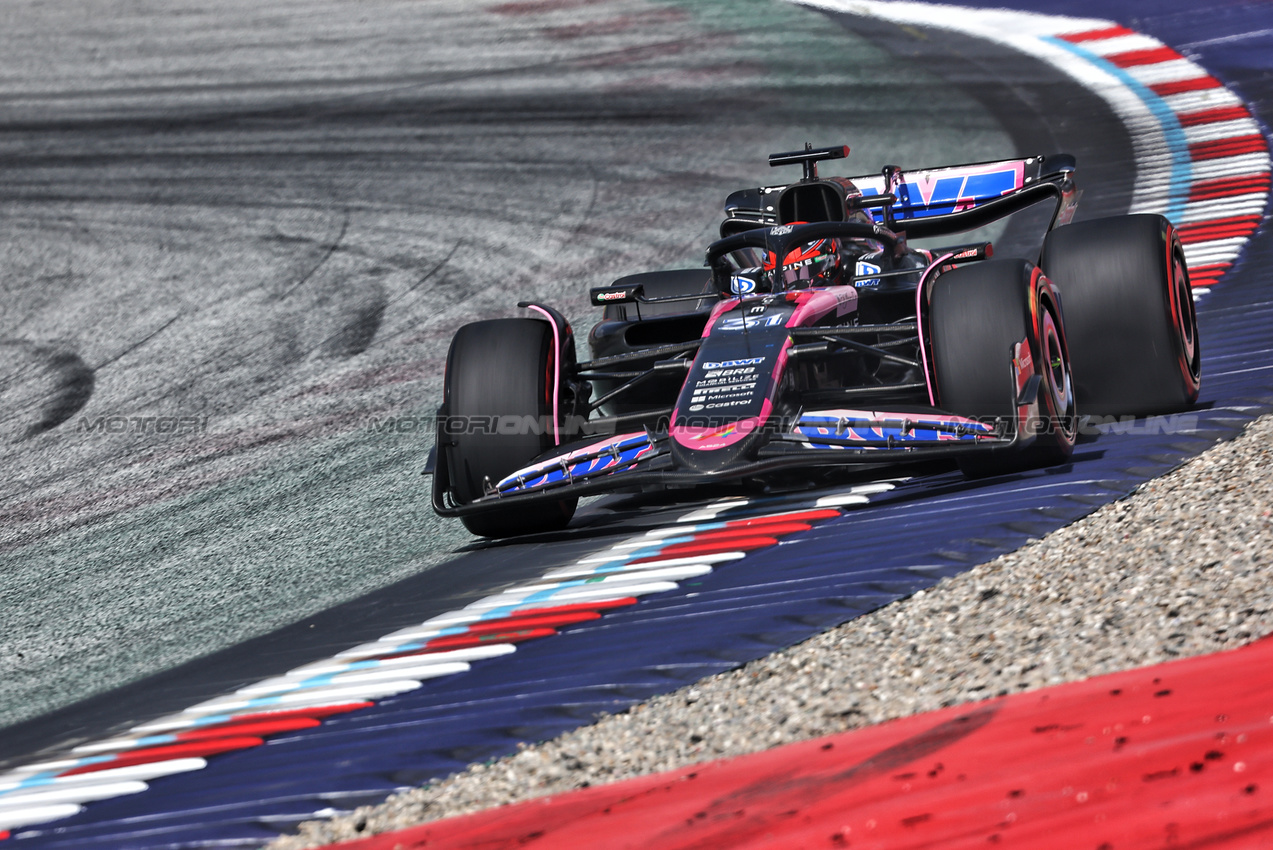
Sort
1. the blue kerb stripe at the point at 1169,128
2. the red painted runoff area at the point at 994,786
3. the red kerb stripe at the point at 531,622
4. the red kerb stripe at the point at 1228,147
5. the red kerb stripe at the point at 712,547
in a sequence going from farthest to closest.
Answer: the red kerb stripe at the point at 1228,147
the blue kerb stripe at the point at 1169,128
the red kerb stripe at the point at 712,547
the red kerb stripe at the point at 531,622
the red painted runoff area at the point at 994,786

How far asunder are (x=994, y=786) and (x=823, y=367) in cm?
387

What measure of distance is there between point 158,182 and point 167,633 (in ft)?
36.1

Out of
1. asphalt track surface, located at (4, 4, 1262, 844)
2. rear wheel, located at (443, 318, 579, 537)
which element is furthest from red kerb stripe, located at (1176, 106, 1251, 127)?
rear wheel, located at (443, 318, 579, 537)

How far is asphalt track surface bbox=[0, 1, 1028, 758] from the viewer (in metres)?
6.64

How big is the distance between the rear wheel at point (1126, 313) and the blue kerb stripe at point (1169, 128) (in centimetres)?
499

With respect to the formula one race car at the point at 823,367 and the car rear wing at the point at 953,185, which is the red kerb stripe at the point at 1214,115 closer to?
the car rear wing at the point at 953,185

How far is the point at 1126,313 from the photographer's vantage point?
6562mm

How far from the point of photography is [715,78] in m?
18.5

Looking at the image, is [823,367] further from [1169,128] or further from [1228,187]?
[1169,128]

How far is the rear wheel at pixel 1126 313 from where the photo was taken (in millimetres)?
6488

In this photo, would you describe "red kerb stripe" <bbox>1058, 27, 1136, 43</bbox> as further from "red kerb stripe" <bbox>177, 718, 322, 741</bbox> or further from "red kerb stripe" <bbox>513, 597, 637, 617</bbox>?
"red kerb stripe" <bbox>177, 718, 322, 741</bbox>

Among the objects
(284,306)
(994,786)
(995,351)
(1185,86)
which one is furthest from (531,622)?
(1185,86)

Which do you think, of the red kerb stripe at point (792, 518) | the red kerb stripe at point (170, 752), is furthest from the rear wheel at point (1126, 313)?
the red kerb stripe at point (170, 752)

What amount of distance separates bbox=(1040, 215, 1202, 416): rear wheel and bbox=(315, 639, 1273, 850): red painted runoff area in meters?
3.20
